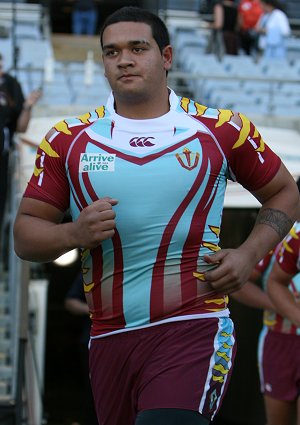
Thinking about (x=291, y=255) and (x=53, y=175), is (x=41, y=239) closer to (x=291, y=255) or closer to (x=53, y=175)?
(x=53, y=175)

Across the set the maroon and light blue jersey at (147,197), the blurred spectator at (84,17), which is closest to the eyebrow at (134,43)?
the maroon and light blue jersey at (147,197)

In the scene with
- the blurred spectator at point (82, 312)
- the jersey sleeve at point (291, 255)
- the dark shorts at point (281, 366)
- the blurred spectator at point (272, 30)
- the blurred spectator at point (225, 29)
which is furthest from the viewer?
the blurred spectator at point (225, 29)

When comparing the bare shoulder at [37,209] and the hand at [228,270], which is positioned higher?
the bare shoulder at [37,209]

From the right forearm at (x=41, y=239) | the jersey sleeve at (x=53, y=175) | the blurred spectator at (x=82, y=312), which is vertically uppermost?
the jersey sleeve at (x=53, y=175)

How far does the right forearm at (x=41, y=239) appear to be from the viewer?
3.94m

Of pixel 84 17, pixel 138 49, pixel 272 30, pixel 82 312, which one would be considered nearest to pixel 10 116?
pixel 82 312

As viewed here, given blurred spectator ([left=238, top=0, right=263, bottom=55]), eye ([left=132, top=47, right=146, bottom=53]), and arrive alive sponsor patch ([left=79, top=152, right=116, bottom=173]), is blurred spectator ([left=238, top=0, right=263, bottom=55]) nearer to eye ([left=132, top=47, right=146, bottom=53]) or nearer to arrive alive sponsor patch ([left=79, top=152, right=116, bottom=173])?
eye ([left=132, top=47, right=146, bottom=53])

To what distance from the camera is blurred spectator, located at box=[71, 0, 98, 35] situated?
68.3ft

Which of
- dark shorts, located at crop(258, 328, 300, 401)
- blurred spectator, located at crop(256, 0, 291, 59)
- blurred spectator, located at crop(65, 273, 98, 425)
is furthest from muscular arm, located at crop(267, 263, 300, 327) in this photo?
blurred spectator, located at crop(256, 0, 291, 59)

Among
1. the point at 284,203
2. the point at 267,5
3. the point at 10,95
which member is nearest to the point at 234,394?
the point at 10,95

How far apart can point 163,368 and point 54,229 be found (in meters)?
0.63

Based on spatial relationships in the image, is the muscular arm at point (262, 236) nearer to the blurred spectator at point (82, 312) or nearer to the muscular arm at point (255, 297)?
the muscular arm at point (255, 297)

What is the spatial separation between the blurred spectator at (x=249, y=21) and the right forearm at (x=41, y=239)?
1582 cm

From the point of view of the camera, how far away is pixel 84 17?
845 inches
